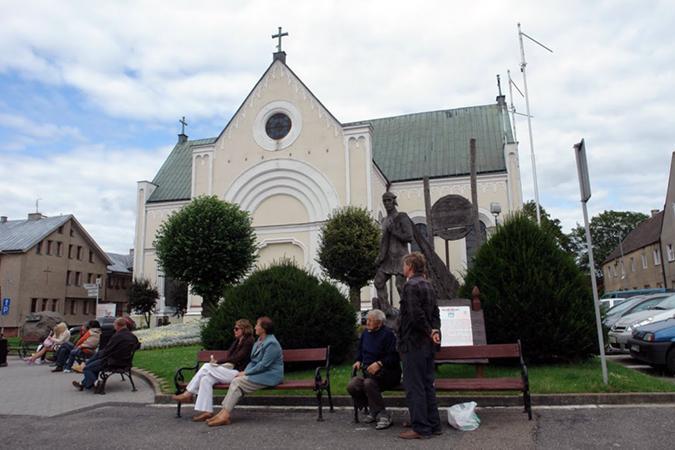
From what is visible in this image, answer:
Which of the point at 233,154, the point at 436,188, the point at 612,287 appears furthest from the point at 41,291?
the point at 612,287

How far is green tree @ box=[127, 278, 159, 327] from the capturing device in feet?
114

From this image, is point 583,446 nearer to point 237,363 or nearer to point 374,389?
point 374,389

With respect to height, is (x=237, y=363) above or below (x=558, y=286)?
below

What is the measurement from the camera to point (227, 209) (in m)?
24.9

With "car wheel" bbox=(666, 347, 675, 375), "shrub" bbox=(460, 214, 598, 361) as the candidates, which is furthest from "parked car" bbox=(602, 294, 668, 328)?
"shrub" bbox=(460, 214, 598, 361)

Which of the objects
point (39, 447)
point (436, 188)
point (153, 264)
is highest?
point (436, 188)

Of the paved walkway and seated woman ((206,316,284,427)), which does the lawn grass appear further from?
seated woman ((206,316,284,427))

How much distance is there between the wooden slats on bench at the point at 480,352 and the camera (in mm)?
7008

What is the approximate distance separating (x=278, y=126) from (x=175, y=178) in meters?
12.9

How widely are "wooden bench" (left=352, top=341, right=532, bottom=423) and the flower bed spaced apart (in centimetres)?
1198

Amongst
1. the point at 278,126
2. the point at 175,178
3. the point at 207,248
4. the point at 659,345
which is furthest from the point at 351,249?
the point at 175,178

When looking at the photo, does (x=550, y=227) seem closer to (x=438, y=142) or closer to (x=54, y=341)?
(x=54, y=341)

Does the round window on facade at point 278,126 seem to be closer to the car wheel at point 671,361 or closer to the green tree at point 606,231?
the car wheel at point 671,361

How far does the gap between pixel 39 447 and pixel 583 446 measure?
604cm
